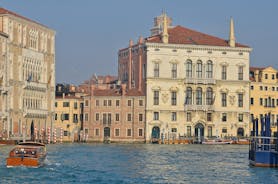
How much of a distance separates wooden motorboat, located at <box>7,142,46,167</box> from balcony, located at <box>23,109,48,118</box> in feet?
106

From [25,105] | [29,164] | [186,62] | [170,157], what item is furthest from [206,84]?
Answer: [29,164]

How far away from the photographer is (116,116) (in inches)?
3140

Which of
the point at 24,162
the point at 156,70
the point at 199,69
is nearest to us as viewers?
the point at 24,162

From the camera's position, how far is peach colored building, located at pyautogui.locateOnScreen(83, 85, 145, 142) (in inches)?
3123

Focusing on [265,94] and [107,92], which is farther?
[265,94]

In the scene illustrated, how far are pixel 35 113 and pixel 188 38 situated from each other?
16.6 metres

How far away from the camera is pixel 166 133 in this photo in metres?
79.4

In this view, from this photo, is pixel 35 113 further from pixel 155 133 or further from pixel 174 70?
pixel 174 70

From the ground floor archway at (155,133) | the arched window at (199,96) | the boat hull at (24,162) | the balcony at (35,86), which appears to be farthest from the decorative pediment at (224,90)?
the boat hull at (24,162)

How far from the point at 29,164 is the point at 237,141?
42206 mm

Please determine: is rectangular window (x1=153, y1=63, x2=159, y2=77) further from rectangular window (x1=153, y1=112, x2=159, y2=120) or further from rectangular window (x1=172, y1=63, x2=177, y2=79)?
rectangular window (x1=153, y1=112, x2=159, y2=120)

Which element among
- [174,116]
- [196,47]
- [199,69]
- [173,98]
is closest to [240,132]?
[174,116]

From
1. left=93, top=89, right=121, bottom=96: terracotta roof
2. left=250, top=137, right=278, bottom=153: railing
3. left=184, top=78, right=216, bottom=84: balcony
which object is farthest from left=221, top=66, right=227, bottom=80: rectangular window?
left=250, top=137, right=278, bottom=153: railing

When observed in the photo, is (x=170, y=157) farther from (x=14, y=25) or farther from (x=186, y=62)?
(x=186, y=62)
